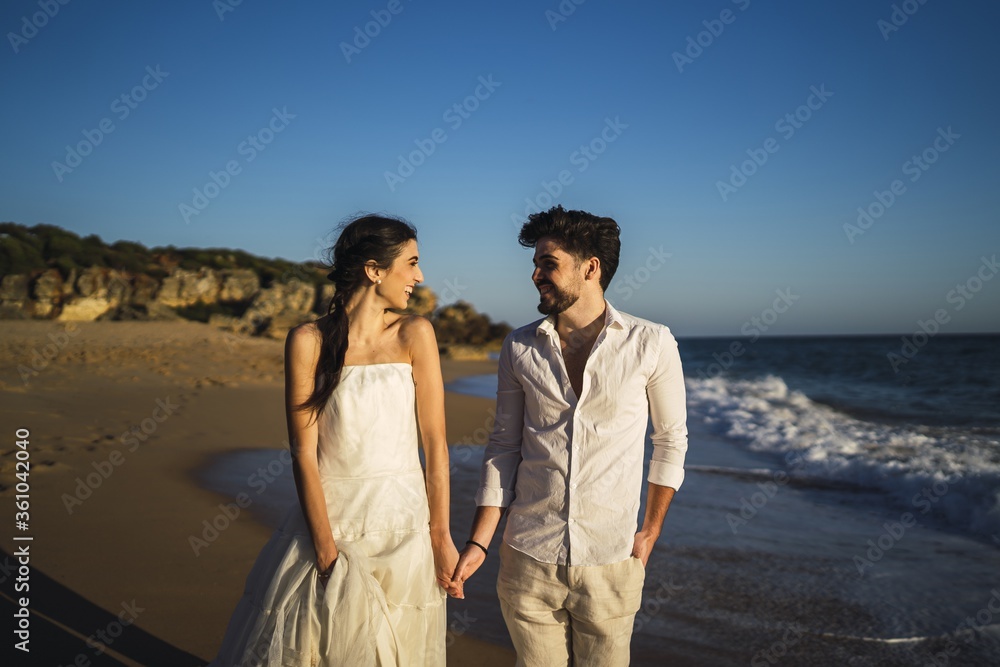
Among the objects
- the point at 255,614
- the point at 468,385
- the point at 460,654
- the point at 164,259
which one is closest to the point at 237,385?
the point at 468,385

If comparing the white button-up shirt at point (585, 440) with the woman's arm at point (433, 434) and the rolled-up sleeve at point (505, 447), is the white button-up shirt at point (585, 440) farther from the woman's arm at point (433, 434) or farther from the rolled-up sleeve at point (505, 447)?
the woman's arm at point (433, 434)

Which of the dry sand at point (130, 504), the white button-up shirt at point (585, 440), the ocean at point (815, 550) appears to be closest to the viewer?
the white button-up shirt at point (585, 440)

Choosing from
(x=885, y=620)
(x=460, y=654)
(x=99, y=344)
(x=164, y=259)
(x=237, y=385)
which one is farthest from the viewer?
(x=164, y=259)

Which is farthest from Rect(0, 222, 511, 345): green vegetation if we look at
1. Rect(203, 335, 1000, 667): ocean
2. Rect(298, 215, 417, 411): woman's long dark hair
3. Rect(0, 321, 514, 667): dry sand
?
Rect(298, 215, 417, 411): woman's long dark hair

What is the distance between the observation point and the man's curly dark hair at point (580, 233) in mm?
2582

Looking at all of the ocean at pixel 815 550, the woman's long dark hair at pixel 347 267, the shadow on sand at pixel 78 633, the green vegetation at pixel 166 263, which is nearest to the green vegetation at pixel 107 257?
the green vegetation at pixel 166 263

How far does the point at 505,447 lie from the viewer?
2.66 m

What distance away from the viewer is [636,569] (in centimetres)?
249

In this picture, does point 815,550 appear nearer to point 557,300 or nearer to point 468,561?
point 468,561

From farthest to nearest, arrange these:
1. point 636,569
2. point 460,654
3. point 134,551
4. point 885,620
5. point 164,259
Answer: point 164,259
point 134,551
point 885,620
point 460,654
point 636,569

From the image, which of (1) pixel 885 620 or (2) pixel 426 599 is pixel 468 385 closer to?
(1) pixel 885 620

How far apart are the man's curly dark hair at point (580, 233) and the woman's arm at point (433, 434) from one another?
574 mm

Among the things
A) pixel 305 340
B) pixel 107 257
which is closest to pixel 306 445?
pixel 305 340

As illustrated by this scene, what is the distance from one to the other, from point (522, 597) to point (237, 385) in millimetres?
12338
